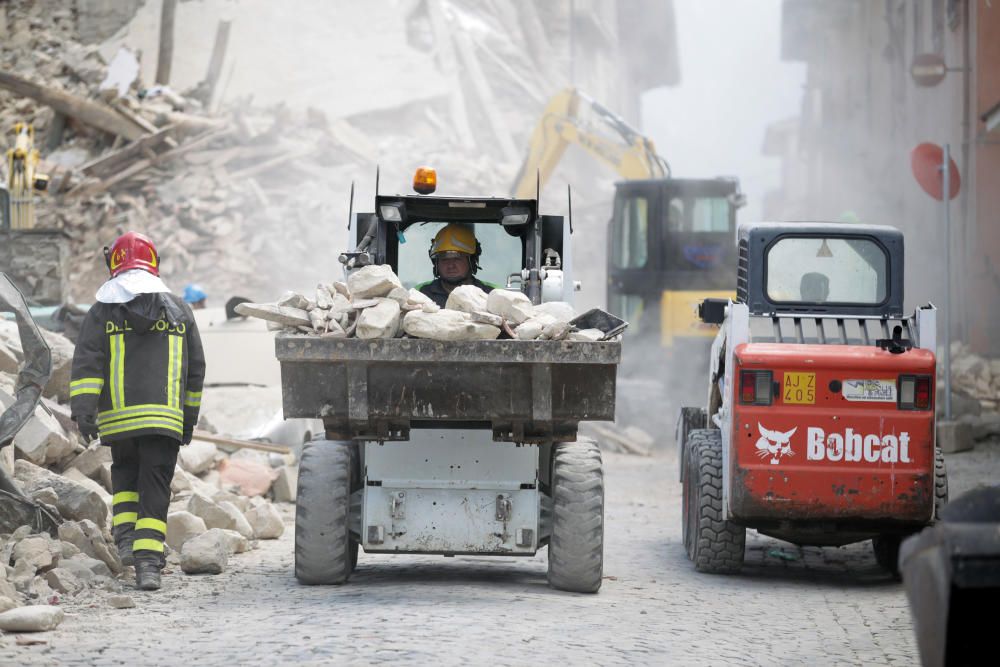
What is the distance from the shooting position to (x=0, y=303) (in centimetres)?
775

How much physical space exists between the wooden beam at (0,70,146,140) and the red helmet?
1955 cm

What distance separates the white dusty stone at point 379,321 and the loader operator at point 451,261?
1.30 meters

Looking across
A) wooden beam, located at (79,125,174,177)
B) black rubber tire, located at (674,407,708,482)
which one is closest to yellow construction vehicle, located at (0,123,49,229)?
wooden beam, located at (79,125,174,177)

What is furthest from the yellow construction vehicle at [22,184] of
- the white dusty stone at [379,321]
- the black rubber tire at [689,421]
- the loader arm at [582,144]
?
the white dusty stone at [379,321]

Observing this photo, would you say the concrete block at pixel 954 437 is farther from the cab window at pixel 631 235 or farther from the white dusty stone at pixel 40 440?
the white dusty stone at pixel 40 440

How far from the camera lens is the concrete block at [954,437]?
13.3 meters

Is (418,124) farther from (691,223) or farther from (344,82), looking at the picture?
(691,223)

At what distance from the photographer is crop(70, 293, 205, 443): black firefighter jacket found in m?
7.14

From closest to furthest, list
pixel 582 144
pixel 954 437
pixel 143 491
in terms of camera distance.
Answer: pixel 143 491, pixel 954 437, pixel 582 144

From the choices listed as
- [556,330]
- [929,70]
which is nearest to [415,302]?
[556,330]

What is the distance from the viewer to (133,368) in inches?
285

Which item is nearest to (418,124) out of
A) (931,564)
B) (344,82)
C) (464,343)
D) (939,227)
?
(344,82)

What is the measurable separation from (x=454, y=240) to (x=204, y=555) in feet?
7.26

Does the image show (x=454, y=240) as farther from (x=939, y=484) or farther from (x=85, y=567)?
(x=939, y=484)
